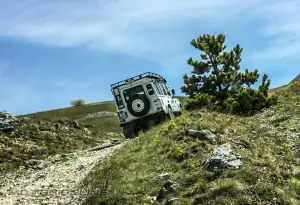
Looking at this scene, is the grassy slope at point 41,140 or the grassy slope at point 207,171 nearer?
the grassy slope at point 207,171

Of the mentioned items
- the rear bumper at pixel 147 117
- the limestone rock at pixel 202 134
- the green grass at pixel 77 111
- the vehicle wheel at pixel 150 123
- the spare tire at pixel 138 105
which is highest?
the green grass at pixel 77 111

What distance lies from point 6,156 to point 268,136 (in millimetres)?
14461

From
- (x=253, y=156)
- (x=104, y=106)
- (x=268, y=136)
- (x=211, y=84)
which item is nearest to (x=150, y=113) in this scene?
(x=211, y=84)

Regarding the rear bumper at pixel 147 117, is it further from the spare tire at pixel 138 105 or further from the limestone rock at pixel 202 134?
the limestone rock at pixel 202 134

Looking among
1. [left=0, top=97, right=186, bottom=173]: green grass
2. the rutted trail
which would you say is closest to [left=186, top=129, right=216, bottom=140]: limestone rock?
the rutted trail

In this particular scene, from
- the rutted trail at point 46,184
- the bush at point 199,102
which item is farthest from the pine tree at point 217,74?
the rutted trail at point 46,184

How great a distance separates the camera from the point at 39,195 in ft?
42.9

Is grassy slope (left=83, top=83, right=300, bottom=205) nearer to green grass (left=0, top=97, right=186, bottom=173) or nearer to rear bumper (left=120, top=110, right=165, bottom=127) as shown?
rear bumper (left=120, top=110, right=165, bottom=127)

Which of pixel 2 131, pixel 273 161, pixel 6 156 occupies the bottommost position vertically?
pixel 273 161

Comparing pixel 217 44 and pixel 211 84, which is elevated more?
pixel 217 44

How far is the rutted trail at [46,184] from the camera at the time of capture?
12.4 meters

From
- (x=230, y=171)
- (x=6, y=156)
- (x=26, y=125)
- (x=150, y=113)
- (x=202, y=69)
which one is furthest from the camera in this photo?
(x=202, y=69)

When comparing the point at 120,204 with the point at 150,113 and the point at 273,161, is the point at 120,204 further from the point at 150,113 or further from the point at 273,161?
the point at 150,113

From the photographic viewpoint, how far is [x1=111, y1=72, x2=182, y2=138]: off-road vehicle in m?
23.2
